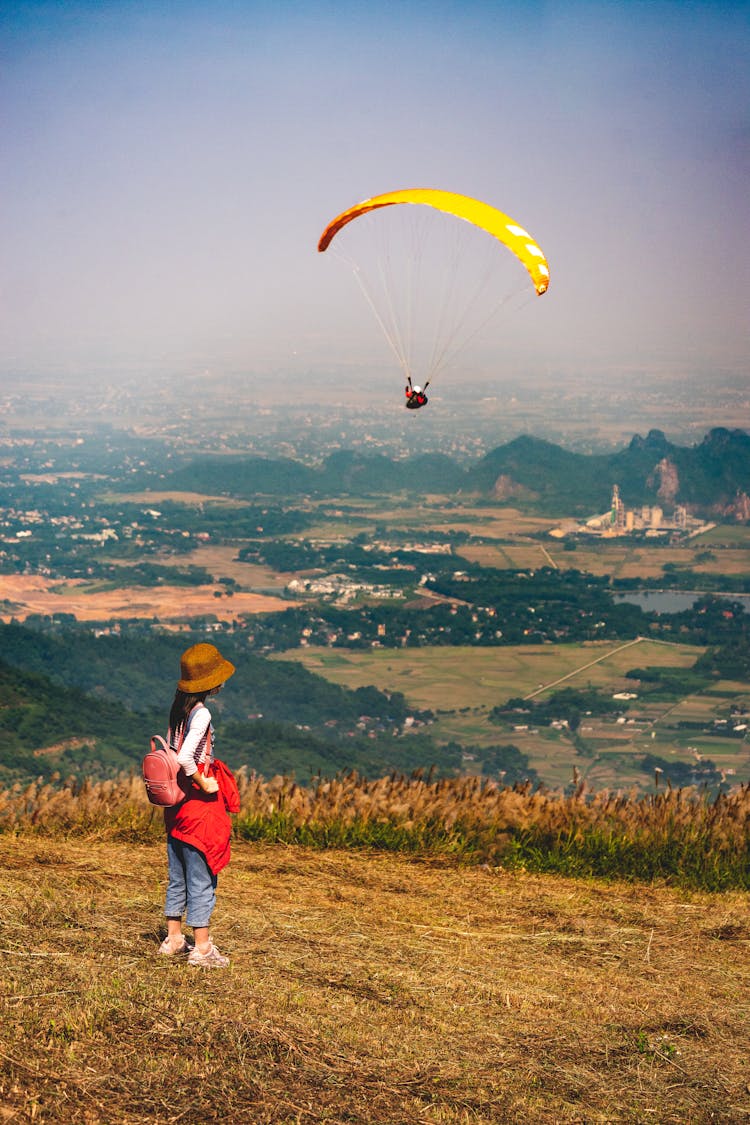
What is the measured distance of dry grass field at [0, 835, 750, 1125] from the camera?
5.64 meters

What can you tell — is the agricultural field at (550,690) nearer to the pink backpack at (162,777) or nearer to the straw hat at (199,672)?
the straw hat at (199,672)

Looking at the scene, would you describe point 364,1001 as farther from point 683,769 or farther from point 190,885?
point 683,769

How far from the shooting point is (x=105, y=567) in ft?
609

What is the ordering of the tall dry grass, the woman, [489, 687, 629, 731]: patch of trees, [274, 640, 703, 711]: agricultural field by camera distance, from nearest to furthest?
the woman
the tall dry grass
[489, 687, 629, 731]: patch of trees
[274, 640, 703, 711]: agricultural field

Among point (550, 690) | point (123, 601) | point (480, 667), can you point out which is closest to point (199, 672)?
point (550, 690)

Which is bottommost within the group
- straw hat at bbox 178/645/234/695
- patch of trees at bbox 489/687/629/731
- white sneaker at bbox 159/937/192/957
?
patch of trees at bbox 489/687/629/731

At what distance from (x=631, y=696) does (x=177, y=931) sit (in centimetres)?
12236

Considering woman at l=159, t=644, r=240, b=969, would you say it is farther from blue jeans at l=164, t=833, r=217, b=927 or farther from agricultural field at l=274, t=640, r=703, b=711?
agricultural field at l=274, t=640, r=703, b=711

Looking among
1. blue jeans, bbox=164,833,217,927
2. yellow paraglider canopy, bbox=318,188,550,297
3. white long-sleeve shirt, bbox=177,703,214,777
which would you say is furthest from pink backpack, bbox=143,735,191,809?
yellow paraglider canopy, bbox=318,188,550,297

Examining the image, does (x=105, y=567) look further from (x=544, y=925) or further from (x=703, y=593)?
(x=544, y=925)

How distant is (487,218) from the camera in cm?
1836

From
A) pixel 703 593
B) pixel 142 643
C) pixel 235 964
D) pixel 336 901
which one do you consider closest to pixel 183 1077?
pixel 235 964

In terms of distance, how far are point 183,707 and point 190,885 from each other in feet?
4.03

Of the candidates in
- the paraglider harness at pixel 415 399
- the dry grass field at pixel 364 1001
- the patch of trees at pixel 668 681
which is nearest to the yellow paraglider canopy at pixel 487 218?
the paraglider harness at pixel 415 399
